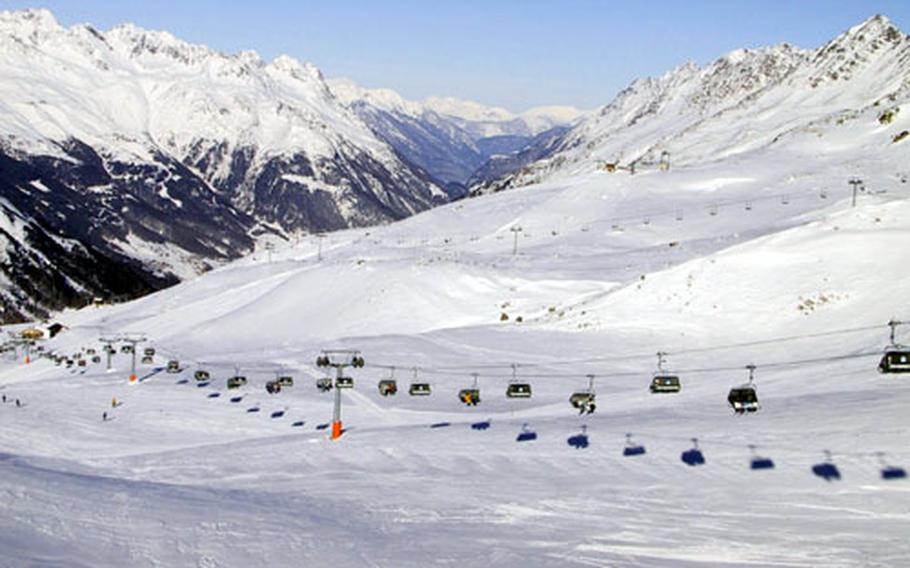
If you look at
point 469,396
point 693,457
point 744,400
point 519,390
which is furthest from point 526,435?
point 744,400

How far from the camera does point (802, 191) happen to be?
454 feet

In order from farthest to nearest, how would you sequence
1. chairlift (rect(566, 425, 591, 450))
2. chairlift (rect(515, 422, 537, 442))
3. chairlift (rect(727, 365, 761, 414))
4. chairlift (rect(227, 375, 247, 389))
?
chairlift (rect(227, 375, 247, 389))
chairlift (rect(515, 422, 537, 442))
chairlift (rect(566, 425, 591, 450))
chairlift (rect(727, 365, 761, 414))

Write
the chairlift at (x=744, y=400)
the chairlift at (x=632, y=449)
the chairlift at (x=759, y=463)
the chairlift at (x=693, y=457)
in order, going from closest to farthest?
the chairlift at (x=759, y=463)
the chairlift at (x=693, y=457)
the chairlift at (x=632, y=449)
the chairlift at (x=744, y=400)

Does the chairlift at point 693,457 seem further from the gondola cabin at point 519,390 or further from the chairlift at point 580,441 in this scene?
the gondola cabin at point 519,390

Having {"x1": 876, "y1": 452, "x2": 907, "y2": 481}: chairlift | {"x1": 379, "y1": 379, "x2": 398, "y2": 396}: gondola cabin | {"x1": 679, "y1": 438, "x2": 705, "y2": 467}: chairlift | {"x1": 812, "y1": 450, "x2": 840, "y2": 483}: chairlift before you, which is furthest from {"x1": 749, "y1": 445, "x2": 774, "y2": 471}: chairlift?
{"x1": 379, "y1": 379, "x2": 398, "y2": 396}: gondola cabin

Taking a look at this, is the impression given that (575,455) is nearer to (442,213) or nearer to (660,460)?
(660,460)

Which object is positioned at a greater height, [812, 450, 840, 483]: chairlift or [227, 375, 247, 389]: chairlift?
[227, 375, 247, 389]: chairlift

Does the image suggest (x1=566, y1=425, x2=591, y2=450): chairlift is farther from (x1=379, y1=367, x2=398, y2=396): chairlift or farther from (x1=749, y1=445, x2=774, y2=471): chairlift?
(x1=379, y1=367, x2=398, y2=396): chairlift

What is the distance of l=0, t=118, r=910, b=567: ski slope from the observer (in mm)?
29922

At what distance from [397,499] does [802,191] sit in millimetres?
114949

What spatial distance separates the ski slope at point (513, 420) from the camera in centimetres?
2992

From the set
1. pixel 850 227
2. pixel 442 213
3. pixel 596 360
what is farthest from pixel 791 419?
pixel 442 213

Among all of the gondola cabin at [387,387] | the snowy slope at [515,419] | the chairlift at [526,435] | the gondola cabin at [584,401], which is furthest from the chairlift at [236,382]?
the gondola cabin at [584,401]

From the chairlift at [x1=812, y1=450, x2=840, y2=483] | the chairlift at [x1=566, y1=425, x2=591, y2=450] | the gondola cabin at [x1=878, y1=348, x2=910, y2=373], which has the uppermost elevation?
the gondola cabin at [x1=878, y1=348, x2=910, y2=373]
